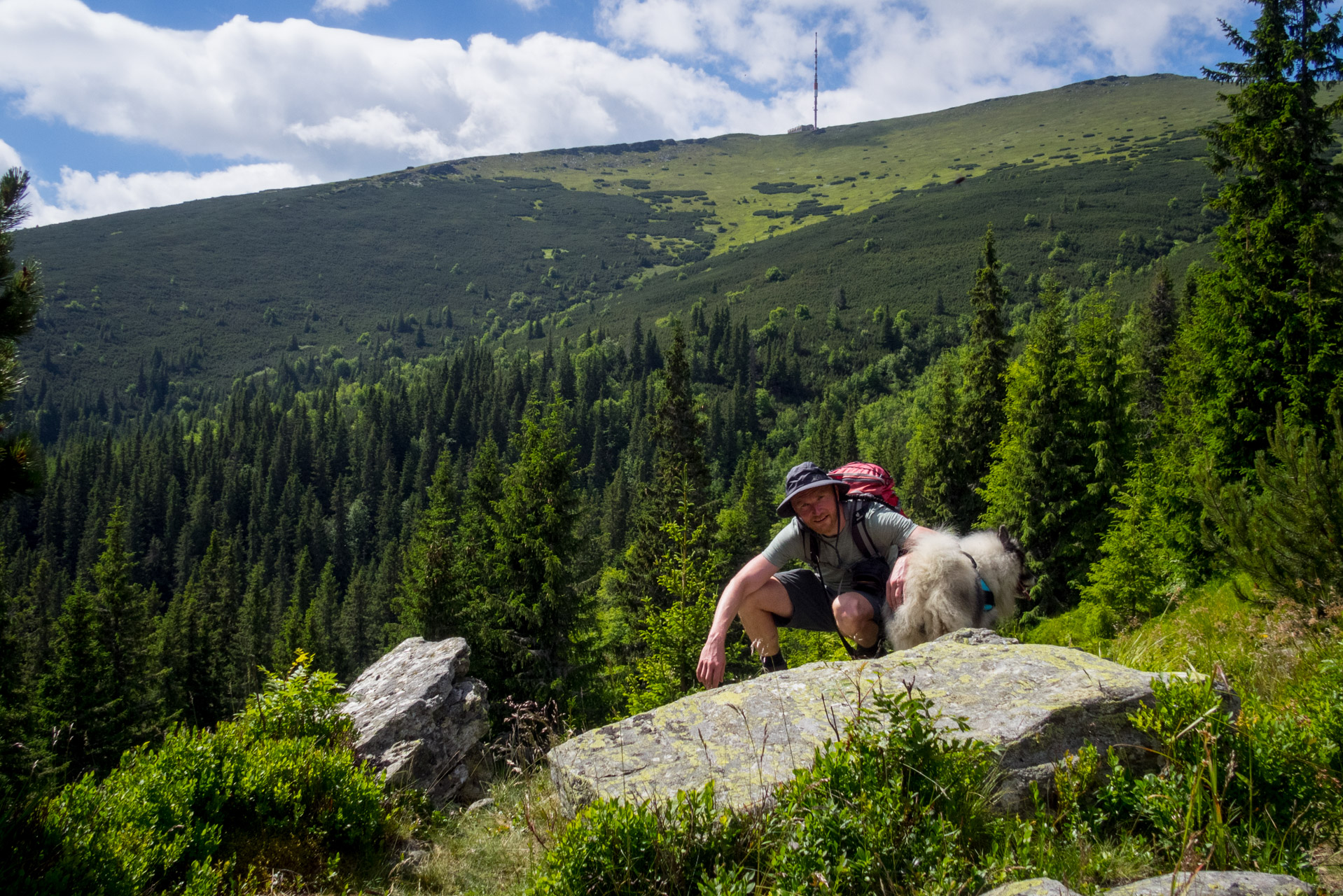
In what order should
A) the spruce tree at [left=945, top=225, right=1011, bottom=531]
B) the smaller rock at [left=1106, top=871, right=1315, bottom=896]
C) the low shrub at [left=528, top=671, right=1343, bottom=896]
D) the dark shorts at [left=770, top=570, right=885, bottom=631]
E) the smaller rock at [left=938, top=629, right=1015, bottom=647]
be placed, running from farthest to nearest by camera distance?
1. the spruce tree at [left=945, top=225, right=1011, bottom=531]
2. the dark shorts at [left=770, top=570, right=885, bottom=631]
3. the smaller rock at [left=938, top=629, right=1015, bottom=647]
4. the low shrub at [left=528, top=671, right=1343, bottom=896]
5. the smaller rock at [left=1106, top=871, right=1315, bottom=896]

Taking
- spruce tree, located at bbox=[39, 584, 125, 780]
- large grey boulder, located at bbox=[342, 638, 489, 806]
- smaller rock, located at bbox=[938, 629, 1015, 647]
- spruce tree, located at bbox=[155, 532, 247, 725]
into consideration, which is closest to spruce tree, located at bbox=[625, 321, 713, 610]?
large grey boulder, located at bbox=[342, 638, 489, 806]

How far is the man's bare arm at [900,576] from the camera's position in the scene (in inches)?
174

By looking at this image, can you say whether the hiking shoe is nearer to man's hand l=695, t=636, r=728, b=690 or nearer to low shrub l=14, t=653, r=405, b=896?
man's hand l=695, t=636, r=728, b=690

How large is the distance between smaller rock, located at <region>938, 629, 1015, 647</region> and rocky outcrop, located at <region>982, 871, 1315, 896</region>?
72.7 inches

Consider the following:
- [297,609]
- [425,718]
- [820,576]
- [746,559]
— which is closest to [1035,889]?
[820,576]

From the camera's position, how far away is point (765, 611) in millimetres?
5145

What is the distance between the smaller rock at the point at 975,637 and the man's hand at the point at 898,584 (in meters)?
0.36

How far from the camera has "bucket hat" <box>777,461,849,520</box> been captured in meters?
4.71

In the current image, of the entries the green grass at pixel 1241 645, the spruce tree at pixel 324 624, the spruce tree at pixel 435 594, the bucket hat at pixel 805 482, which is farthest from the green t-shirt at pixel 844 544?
the spruce tree at pixel 324 624

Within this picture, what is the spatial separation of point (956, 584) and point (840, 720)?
137 cm

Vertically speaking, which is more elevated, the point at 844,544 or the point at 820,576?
the point at 844,544

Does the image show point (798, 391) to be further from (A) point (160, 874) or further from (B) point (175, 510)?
(A) point (160, 874)

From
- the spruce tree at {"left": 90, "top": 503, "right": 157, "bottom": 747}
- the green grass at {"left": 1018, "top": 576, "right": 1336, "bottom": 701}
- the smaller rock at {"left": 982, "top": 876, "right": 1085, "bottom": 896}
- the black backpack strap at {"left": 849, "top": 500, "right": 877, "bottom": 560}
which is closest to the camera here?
the smaller rock at {"left": 982, "top": 876, "right": 1085, "bottom": 896}

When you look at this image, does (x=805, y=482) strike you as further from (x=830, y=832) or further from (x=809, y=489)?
(x=830, y=832)
